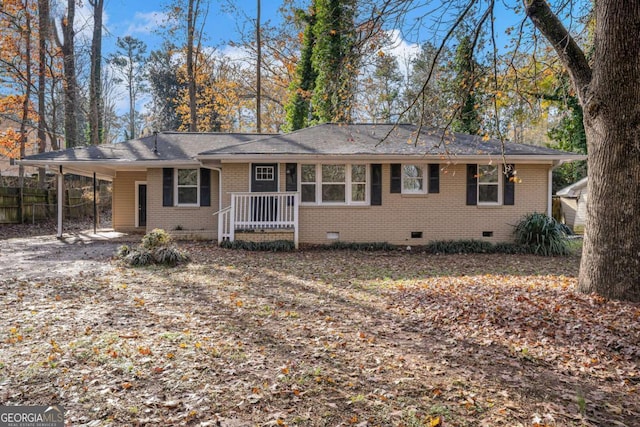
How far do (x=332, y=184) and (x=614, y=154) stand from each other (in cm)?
756

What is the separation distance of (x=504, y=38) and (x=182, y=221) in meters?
10.5

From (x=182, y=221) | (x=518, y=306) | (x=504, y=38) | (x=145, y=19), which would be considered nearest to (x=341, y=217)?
(x=182, y=221)

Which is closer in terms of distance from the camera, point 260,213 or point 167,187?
point 260,213

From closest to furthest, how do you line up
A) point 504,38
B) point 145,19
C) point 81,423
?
point 81,423 < point 504,38 < point 145,19

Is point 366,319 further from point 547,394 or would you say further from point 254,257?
point 254,257

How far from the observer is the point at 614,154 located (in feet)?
15.7

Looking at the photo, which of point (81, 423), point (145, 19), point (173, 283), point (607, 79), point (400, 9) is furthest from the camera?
point (145, 19)

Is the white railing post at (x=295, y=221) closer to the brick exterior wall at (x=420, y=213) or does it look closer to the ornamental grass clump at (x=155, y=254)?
the brick exterior wall at (x=420, y=213)

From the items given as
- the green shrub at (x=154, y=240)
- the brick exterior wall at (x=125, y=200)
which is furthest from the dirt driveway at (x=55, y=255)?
the brick exterior wall at (x=125, y=200)

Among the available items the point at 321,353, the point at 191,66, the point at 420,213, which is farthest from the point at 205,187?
the point at 191,66

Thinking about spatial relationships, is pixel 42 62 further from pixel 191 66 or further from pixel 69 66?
pixel 191 66

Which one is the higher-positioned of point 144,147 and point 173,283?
point 144,147

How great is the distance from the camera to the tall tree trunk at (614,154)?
4.66 metres

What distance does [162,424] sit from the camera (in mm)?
2502
